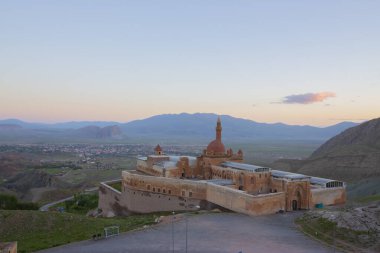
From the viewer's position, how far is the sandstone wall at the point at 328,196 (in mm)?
40500

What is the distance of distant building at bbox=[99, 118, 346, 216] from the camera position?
124ft

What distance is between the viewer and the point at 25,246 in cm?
2789

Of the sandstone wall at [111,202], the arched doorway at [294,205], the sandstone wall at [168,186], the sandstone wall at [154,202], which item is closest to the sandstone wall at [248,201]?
the arched doorway at [294,205]

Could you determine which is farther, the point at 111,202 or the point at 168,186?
the point at 111,202

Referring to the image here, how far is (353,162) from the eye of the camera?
81.0 metres

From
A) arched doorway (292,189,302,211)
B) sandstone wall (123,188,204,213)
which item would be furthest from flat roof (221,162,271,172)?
sandstone wall (123,188,204,213)

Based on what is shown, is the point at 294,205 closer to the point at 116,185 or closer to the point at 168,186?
the point at 168,186

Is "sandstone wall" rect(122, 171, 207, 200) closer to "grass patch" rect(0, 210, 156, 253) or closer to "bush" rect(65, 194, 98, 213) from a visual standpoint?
"grass patch" rect(0, 210, 156, 253)

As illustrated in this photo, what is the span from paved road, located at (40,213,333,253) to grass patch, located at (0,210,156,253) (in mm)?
2571

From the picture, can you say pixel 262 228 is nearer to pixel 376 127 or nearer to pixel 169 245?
pixel 169 245

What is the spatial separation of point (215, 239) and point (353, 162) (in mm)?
61989

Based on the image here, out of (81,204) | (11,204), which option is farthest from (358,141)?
(11,204)

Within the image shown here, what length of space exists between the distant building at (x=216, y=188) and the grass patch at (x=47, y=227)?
9.53 metres

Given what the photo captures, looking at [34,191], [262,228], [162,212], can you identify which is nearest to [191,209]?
[162,212]
